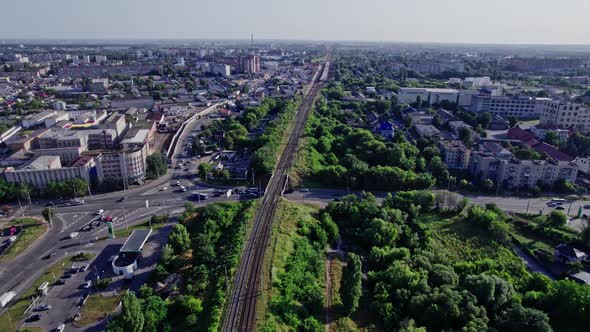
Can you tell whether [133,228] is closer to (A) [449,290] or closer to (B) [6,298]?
(B) [6,298]

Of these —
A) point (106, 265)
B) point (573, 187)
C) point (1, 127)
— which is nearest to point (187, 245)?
point (106, 265)

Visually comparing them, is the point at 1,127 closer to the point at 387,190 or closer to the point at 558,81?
the point at 387,190

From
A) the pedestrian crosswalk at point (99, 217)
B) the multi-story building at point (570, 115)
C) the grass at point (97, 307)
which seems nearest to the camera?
the grass at point (97, 307)

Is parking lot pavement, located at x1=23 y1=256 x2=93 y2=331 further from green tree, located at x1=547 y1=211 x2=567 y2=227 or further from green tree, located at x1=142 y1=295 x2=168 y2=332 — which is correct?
green tree, located at x1=547 y1=211 x2=567 y2=227

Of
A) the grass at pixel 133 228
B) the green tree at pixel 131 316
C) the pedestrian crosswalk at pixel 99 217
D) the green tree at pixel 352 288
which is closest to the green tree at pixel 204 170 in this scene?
the pedestrian crosswalk at pixel 99 217

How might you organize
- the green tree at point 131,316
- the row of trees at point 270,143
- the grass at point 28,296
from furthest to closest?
the row of trees at point 270,143 < the grass at point 28,296 < the green tree at point 131,316

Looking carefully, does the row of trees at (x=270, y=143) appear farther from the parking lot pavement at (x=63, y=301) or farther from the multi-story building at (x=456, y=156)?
the multi-story building at (x=456, y=156)

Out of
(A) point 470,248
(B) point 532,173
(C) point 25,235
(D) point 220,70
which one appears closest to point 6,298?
(C) point 25,235
